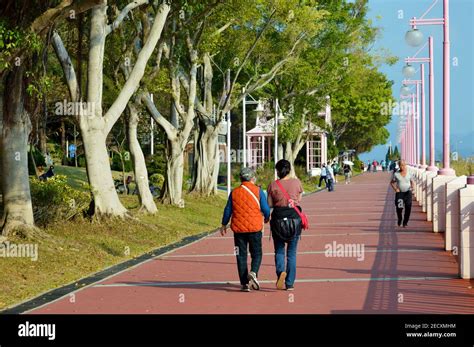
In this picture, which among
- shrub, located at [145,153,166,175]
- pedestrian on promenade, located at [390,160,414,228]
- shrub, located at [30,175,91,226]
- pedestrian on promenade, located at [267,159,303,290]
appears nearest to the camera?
pedestrian on promenade, located at [267,159,303,290]

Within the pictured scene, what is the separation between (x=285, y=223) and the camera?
13.7 metres

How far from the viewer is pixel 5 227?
1838 cm

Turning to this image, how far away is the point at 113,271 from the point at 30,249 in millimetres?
1619

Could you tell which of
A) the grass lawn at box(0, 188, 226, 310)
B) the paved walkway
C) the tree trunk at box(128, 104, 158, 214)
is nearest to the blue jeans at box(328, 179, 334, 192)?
the grass lawn at box(0, 188, 226, 310)

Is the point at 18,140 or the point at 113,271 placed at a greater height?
the point at 18,140

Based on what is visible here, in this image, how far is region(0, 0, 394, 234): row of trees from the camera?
1852cm

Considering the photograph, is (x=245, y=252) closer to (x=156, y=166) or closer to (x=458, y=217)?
(x=458, y=217)

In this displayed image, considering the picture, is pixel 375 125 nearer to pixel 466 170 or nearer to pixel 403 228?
pixel 466 170

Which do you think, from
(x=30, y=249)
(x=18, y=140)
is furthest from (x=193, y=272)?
(x=18, y=140)

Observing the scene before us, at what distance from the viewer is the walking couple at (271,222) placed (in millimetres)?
13742

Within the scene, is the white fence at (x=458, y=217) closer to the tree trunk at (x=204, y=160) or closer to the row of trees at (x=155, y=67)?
the row of trees at (x=155, y=67)

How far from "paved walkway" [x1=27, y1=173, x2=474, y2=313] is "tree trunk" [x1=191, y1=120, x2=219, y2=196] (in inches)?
553

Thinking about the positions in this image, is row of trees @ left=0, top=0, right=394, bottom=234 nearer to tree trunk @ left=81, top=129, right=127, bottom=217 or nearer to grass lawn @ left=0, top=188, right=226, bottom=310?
tree trunk @ left=81, top=129, right=127, bottom=217

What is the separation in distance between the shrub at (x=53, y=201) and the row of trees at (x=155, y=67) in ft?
2.18
